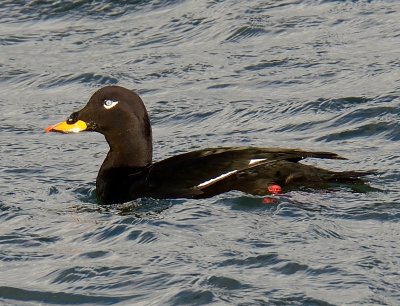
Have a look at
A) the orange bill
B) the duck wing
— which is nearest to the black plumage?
the duck wing

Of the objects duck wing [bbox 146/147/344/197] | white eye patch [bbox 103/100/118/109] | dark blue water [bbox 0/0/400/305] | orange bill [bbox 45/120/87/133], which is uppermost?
white eye patch [bbox 103/100/118/109]

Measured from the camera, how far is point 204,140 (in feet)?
41.6

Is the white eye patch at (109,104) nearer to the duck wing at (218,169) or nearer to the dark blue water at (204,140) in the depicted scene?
the dark blue water at (204,140)

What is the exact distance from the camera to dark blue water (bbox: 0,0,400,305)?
8883 mm

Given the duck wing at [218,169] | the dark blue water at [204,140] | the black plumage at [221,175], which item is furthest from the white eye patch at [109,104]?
the duck wing at [218,169]

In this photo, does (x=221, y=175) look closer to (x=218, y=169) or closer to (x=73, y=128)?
(x=218, y=169)

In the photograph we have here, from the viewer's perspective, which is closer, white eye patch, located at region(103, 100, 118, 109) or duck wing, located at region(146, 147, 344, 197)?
duck wing, located at region(146, 147, 344, 197)

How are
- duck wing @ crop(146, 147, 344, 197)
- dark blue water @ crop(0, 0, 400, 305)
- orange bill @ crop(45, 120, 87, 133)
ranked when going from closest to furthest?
dark blue water @ crop(0, 0, 400, 305) → duck wing @ crop(146, 147, 344, 197) → orange bill @ crop(45, 120, 87, 133)

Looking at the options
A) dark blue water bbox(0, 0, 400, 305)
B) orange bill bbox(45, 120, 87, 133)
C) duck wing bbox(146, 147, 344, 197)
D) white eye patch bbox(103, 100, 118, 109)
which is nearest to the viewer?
dark blue water bbox(0, 0, 400, 305)

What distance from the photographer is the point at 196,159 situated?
34.4ft

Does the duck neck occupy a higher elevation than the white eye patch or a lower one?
lower

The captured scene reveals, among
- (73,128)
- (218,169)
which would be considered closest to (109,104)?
(73,128)

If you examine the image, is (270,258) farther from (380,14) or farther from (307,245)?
(380,14)

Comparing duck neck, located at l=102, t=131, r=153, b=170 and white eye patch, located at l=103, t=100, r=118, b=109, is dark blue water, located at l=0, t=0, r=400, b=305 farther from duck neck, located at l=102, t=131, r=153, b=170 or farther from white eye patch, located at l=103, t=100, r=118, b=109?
white eye patch, located at l=103, t=100, r=118, b=109
